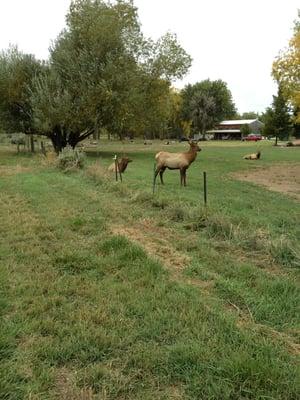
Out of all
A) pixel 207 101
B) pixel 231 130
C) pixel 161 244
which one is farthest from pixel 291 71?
pixel 231 130

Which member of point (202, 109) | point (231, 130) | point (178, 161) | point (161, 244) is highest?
point (202, 109)

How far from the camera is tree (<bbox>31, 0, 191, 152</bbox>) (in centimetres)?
2442

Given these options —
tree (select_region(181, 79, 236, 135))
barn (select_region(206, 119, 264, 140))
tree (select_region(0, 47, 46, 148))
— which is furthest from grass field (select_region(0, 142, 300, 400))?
barn (select_region(206, 119, 264, 140))

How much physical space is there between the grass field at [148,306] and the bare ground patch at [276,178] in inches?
256

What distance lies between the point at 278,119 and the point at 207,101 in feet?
101

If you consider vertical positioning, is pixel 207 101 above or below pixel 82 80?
above

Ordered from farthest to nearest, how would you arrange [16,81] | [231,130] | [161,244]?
[231,130] < [16,81] < [161,244]

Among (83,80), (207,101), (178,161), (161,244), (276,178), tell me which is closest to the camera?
(161,244)

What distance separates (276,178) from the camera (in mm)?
17750

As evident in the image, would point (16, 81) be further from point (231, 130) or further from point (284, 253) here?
point (231, 130)

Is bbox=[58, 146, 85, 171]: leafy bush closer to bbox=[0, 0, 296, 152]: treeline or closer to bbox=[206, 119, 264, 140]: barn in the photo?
bbox=[0, 0, 296, 152]: treeline

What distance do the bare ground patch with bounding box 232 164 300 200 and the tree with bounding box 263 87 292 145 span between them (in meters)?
33.3

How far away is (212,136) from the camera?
94.6m

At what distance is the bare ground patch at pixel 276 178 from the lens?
47.7 feet
